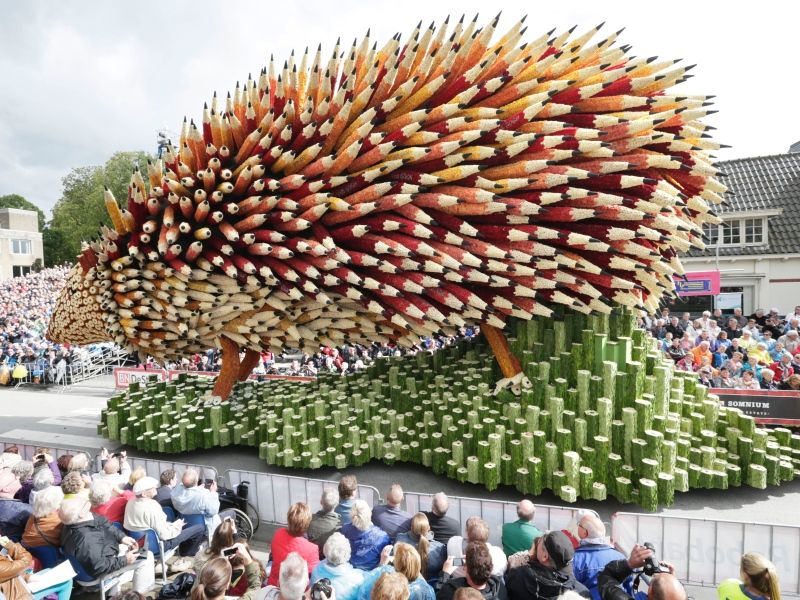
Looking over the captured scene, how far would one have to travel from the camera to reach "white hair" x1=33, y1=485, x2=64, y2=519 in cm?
382

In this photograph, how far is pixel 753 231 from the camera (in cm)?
1733

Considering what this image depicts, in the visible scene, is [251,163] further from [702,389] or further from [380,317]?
[702,389]

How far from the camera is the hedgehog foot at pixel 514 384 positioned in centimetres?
598

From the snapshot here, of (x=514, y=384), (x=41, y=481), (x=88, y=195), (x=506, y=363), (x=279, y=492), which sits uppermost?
(x=88, y=195)

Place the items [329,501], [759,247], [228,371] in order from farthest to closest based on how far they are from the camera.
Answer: [759,247] < [228,371] < [329,501]

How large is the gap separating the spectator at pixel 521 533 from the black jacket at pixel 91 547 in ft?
10.1

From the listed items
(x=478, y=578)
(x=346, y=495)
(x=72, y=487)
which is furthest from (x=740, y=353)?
(x=72, y=487)

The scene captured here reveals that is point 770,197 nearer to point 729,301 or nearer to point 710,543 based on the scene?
point 729,301

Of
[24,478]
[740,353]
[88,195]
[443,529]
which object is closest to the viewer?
[443,529]

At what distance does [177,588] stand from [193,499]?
96cm

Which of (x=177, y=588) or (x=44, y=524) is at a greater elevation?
(x=44, y=524)

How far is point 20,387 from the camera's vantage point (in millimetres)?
14242

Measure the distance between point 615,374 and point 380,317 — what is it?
2.83m

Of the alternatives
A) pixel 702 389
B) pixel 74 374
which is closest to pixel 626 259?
pixel 702 389
